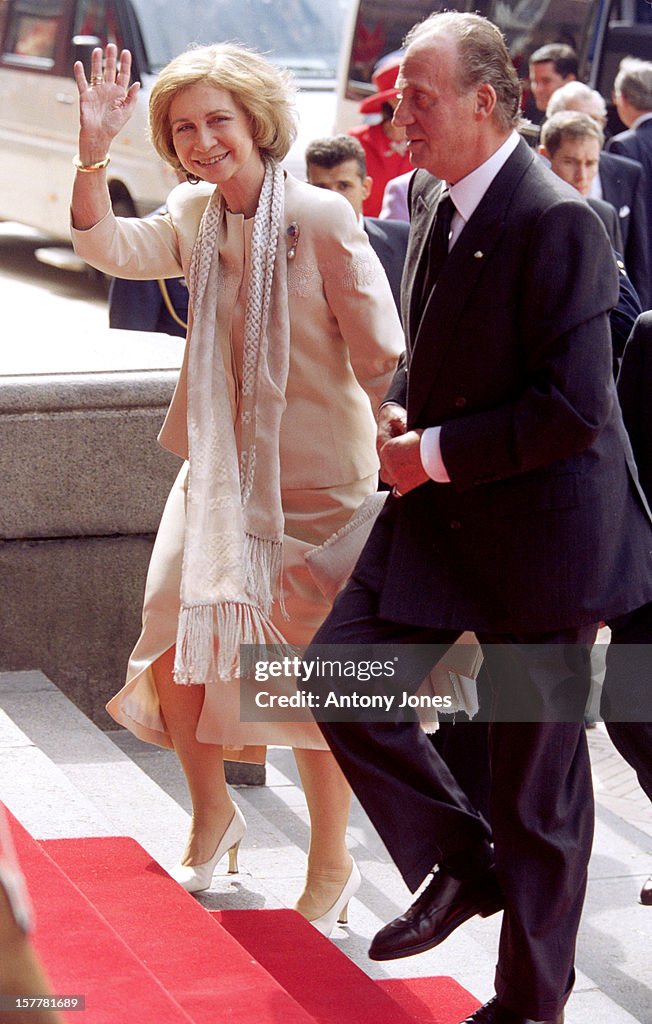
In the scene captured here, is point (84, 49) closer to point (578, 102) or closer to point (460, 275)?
point (578, 102)

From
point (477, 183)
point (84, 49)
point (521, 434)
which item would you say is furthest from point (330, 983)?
point (84, 49)

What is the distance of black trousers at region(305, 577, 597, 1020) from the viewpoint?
3.32m

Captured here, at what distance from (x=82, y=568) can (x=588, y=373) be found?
2.68m

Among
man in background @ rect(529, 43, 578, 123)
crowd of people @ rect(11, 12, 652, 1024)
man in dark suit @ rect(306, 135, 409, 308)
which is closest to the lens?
crowd of people @ rect(11, 12, 652, 1024)

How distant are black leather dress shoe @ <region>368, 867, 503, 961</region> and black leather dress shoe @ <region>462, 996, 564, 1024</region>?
A: 164 millimetres

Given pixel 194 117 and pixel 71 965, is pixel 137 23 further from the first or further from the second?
pixel 71 965

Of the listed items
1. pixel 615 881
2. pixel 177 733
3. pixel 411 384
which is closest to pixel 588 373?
pixel 411 384

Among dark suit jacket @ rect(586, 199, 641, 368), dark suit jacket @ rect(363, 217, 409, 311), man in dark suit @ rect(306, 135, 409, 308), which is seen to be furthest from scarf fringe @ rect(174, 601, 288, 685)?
man in dark suit @ rect(306, 135, 409, 308)

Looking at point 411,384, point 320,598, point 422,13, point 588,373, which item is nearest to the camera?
point 588,373

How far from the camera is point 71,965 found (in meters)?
3.17

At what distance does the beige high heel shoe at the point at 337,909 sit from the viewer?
4.25 m

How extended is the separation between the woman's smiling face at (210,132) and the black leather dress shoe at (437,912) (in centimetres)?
169

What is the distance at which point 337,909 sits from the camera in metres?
4.28

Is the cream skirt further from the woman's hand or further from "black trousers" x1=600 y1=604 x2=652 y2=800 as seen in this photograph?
the woman's hand
